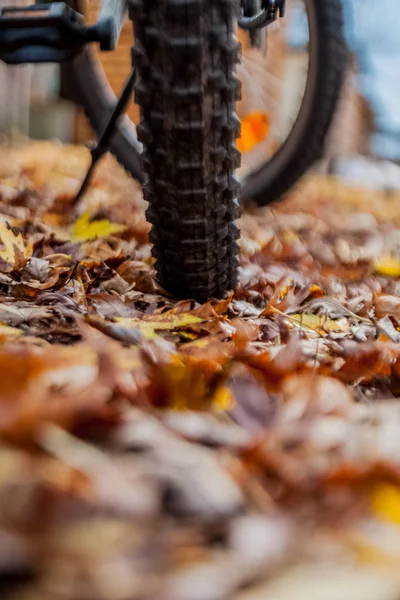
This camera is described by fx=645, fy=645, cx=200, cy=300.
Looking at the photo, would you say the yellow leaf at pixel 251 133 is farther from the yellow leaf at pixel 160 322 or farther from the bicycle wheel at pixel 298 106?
the yellow leaf at pixel 160 322

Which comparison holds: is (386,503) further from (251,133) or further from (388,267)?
(251,133)

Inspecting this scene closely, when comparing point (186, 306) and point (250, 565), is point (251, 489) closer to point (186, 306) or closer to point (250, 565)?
point (250, 565)

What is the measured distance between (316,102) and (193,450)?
1336mm

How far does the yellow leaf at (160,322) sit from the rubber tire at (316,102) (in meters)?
0.89

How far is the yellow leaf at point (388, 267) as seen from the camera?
155cm

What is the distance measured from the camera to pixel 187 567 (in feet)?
1.21

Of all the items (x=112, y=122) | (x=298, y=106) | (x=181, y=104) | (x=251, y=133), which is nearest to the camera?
(x=181, y=104)

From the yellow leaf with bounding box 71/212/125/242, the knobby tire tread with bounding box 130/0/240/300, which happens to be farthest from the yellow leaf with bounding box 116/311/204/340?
the yellow leaf with bounding box 71/212/125/242

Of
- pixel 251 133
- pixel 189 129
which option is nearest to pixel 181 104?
pixel 189 129

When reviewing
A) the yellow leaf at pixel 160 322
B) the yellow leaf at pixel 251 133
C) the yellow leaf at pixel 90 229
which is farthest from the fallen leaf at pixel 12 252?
the yellow leaf at pixel 251 133

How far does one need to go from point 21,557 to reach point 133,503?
0.08 m

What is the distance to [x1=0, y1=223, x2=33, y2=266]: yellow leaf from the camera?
45.0 inches

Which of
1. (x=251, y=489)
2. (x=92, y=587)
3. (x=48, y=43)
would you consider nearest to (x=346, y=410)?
(x=251, y=489)

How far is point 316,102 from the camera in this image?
64.4 inches
